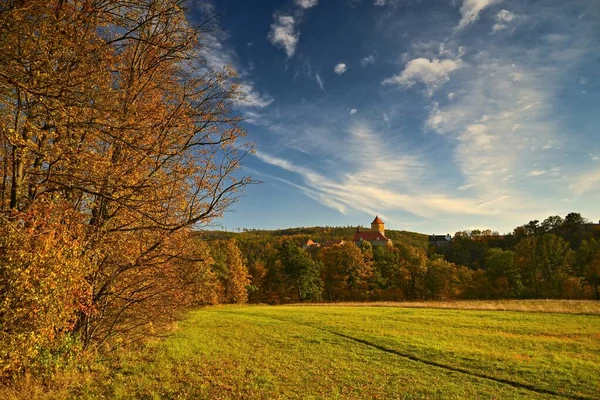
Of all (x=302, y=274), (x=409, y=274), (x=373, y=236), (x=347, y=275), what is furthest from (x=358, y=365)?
(x=373, y=236)

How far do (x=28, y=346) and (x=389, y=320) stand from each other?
2599cm

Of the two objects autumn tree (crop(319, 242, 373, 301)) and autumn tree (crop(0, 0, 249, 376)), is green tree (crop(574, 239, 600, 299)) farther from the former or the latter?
autumn tree (crop(0, 0, 249, 376))

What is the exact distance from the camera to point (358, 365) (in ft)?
45.6

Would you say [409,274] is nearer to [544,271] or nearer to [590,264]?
[544,271]

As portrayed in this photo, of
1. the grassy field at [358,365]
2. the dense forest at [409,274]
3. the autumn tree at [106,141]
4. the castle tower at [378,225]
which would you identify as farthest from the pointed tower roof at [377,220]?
the autumn tree at [106,141]

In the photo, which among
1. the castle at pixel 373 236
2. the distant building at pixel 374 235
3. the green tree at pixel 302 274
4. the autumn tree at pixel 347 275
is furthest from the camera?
the distant building at pixel 374 235

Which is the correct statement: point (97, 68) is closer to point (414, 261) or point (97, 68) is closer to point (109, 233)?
point (109, 233)

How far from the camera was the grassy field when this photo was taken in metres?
9.94

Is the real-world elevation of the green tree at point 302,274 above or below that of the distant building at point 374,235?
below

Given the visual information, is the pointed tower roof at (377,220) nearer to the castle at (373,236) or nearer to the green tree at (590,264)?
the castle at (373,236)

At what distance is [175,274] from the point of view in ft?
32.0

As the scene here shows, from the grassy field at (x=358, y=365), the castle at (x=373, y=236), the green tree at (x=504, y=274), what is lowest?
the grassy field at (x=358, y=365)

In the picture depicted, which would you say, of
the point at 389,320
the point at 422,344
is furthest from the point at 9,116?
the point at 389,320

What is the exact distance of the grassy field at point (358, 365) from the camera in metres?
9.94
